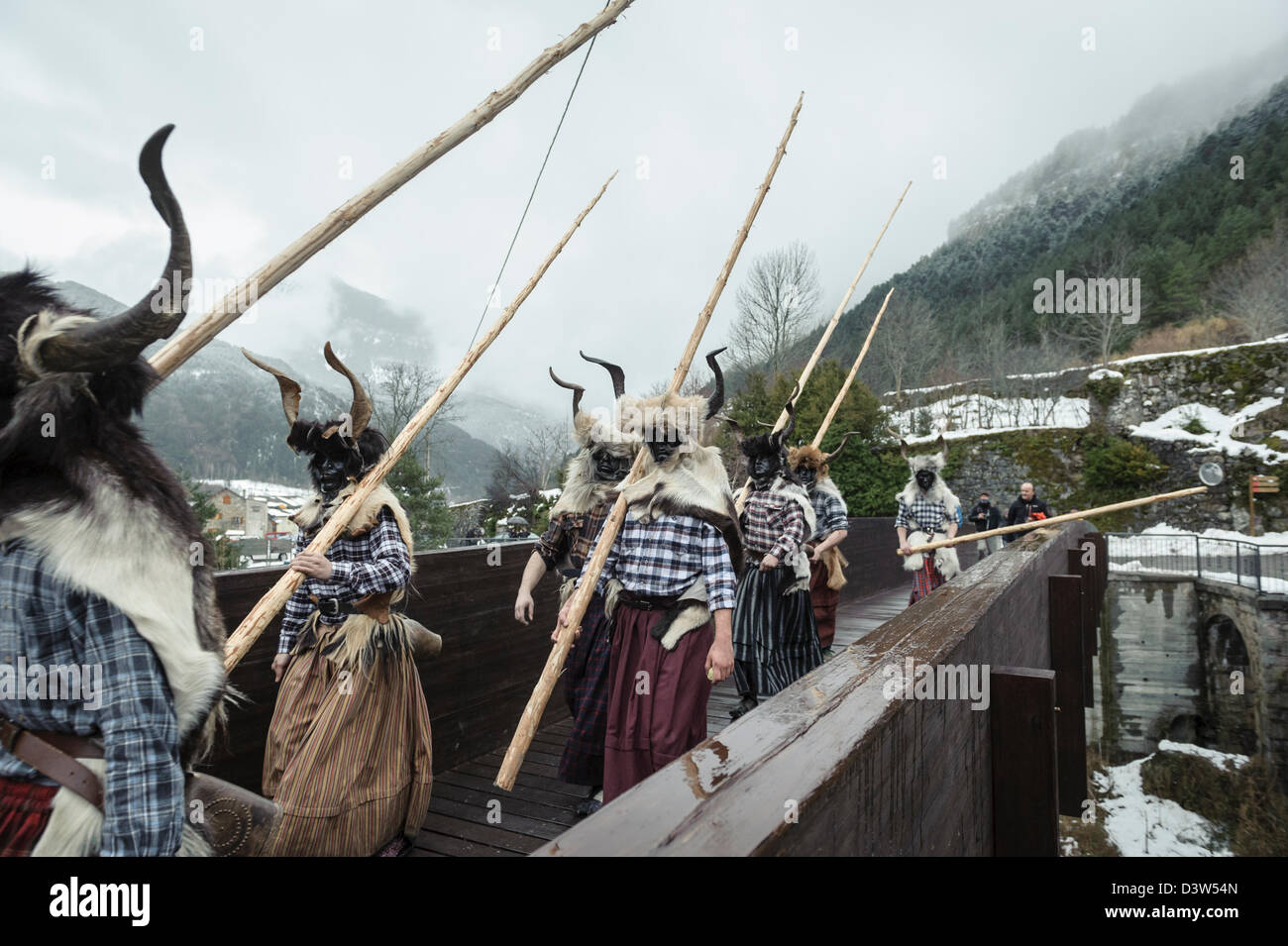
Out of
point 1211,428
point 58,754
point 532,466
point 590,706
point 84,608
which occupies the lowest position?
point 590,706

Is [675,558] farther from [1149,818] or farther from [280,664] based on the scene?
[1149,818]

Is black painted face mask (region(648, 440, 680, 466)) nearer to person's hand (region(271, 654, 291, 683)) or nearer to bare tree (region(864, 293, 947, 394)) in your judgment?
person's hand (region(271, 654, 291, 683))

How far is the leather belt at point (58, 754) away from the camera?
51.4 inches

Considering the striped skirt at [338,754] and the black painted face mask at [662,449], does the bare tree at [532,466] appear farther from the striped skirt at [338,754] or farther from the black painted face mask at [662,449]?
the striped skirt at [338,754]

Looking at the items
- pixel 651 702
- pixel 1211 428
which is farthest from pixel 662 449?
pixel 1211 428

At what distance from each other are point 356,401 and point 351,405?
0.16 ft

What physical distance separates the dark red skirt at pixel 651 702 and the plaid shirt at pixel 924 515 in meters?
5.93

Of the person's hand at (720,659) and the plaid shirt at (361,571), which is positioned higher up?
the plaid shirt at (361,571)

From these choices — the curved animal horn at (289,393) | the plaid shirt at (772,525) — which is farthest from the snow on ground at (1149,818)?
the curved animal horn at (289,393)

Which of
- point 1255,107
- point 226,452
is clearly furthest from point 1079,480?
point 226,452

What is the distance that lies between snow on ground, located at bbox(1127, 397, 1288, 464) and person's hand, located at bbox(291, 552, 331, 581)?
2797 cm

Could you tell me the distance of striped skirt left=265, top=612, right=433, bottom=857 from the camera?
305 cm

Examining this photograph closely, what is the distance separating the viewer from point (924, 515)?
8789 mm

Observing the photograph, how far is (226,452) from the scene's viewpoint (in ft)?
A: 288
